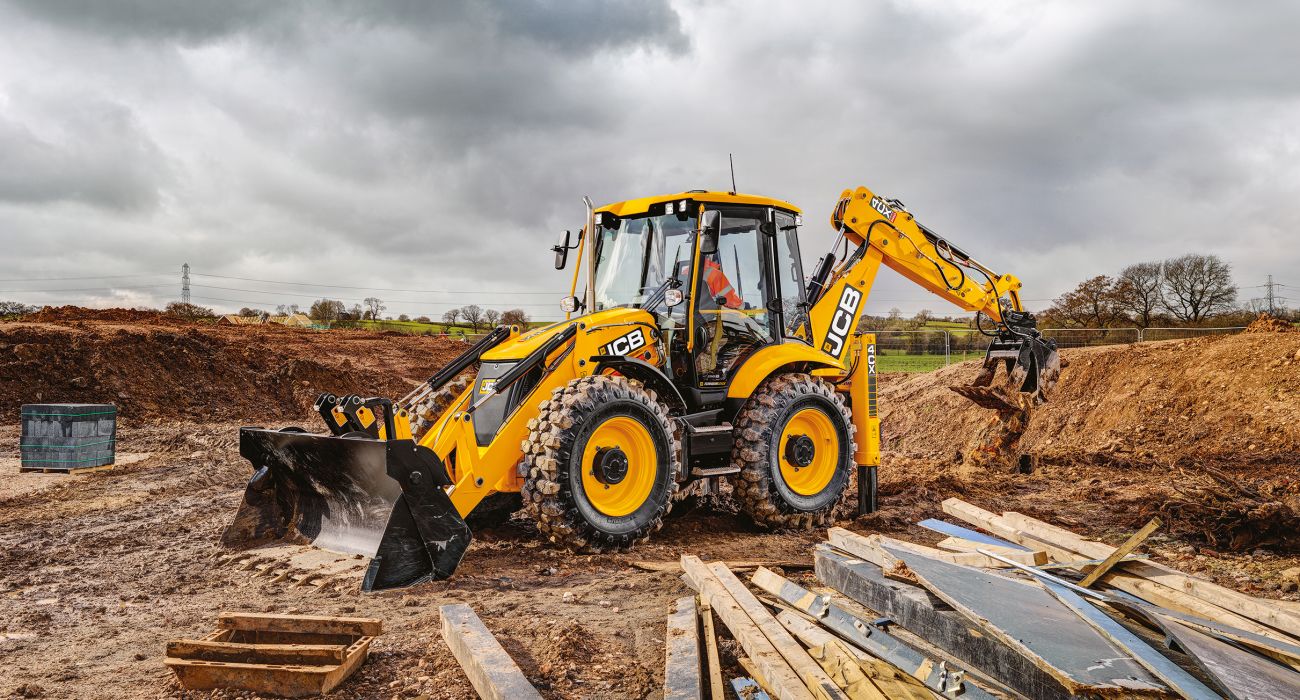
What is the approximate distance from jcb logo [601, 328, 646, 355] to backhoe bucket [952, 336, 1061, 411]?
468 centimetres

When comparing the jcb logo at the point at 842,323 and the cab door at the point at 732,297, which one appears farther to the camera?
the jcb logo at the point at 842,323

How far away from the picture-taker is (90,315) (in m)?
22.9

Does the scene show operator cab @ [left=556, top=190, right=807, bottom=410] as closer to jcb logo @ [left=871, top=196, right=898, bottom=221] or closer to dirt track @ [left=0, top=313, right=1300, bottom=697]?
jcb logo @ [left=871, top=196, right=898, bottom=221]

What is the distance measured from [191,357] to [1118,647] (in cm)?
2008

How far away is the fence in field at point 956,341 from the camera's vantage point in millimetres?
25891

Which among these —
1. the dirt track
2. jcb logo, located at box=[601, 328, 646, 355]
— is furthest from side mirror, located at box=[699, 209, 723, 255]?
the dirt track

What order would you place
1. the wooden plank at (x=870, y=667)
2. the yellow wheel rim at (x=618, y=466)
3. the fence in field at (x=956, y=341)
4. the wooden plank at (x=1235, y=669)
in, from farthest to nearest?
the fence in field at (x=956, y=341), the yellow wheel rim at (x=618, y=466), the wooden plank at (x=870, y=667), the wooden plank at (x=1235, y=669)

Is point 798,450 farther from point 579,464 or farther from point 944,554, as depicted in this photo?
point 944,554

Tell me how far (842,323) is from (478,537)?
4.21m

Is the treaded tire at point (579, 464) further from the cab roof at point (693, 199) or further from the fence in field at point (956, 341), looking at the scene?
the fence in field at point (956, 341)

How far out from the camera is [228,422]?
18047mm

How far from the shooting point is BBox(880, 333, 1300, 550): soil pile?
816 cm

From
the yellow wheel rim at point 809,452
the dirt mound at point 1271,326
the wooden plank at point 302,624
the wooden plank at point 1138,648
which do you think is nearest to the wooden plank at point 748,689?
the wooden plank at point 1138,648

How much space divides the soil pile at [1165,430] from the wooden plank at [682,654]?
16.9 feet
